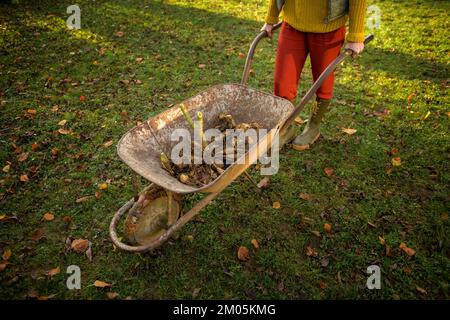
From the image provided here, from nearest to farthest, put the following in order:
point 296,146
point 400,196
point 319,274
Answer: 1. point 319,274
2. point 400,196
3. point 296,146

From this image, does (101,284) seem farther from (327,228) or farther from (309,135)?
(309,135)

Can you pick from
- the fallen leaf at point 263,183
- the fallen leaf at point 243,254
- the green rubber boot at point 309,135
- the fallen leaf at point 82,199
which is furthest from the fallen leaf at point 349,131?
the fallen leaf at point 82,199

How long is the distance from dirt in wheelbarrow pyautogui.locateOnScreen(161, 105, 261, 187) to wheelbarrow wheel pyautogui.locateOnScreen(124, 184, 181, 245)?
0.71 ft

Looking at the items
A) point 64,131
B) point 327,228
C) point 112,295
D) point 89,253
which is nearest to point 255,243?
point 327,228

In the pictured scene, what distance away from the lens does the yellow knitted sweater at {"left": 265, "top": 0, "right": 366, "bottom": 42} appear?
2699 millimetres

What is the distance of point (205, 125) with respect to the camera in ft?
9.34

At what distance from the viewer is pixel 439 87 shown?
485 centimetres

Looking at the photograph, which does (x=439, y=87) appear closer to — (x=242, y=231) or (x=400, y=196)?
(x=400, y=196)

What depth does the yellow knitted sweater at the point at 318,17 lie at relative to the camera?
2.70 m

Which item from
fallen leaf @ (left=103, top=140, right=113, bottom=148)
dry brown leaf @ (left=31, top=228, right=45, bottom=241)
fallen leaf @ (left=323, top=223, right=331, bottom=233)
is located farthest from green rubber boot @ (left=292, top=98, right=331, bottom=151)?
dry brown leaf @ (left=31, top=228, right=45, bottom=241)

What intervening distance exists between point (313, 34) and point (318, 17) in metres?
0.19

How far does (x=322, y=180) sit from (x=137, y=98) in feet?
10.2

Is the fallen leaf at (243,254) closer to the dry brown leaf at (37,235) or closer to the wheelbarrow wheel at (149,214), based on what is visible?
the wheelbarrow wheel at (149,214)
